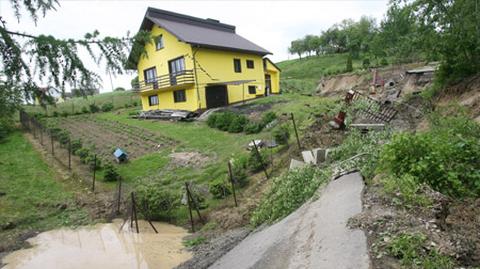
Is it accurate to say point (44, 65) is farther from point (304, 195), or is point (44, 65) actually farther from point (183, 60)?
point (183, 60)

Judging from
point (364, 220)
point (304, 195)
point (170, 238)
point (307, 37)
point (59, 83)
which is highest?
point (307, 37)

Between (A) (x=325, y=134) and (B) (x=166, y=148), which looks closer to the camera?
(A) (x=325, y=134)

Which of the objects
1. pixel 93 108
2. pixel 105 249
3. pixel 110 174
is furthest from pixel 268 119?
pixel 93 108

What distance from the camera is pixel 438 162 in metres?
4.67

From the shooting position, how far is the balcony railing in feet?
77.0

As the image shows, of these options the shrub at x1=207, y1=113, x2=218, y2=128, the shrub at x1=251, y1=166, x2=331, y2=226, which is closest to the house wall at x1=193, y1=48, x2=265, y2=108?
the shrub at x1=207, y1=113, x2=218, y2=128

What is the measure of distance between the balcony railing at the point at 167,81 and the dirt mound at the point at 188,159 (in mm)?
8927

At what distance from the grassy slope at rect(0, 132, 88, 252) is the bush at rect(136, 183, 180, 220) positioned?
230 centimetres

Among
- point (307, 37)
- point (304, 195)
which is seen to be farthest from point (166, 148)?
point (307, 37)

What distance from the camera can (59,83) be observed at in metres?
4.44

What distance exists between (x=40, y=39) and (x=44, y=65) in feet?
1.09

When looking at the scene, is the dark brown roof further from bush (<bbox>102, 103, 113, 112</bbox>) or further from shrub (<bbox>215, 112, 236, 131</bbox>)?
bush (<bbox>102, 103, 113, 112</bbox>)

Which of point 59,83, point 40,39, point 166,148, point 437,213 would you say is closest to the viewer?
point 437,213

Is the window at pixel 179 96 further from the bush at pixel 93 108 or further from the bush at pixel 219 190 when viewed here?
the bush at pixel 219 190
